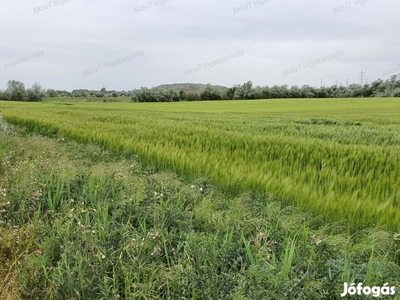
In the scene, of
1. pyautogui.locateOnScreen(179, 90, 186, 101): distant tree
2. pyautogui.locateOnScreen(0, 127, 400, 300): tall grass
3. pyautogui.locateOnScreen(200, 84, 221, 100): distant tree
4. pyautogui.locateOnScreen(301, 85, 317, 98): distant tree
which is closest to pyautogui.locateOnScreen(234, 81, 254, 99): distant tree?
pyautogui.locateOnScreen(200, 84, 221, 100): distant tree

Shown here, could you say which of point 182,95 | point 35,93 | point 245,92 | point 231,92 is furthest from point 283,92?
point 35,93

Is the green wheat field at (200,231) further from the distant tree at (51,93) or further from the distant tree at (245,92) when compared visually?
the distant tree at (51,93)

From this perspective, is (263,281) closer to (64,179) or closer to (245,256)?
(245,256)

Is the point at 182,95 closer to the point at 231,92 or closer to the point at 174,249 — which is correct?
the point at 231,92

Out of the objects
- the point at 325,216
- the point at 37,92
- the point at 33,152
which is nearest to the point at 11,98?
the point at 37,92

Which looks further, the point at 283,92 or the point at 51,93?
the point at 51,93

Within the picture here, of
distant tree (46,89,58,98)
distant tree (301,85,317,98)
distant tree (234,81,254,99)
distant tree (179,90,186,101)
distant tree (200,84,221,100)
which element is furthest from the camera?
distant tree (46,89,58,98)

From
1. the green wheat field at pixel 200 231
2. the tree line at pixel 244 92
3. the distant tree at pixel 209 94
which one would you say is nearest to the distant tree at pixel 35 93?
the tree line at pixel 244 92

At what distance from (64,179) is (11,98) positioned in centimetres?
A: 7220

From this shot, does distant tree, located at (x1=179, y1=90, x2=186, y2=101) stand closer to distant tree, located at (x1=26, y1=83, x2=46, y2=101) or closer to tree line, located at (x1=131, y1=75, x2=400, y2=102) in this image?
tree line, located at (x1=131, y1=75, x2=400, y2=102)

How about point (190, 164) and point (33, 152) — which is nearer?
point (190, 164)

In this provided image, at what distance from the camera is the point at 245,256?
1914mm

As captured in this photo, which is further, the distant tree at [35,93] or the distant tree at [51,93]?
the distant tree at [51,93]

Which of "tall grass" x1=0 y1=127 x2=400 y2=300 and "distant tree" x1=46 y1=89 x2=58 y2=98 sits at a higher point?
"distant tree" x1=46 y1=89 x2=58 y2=98
